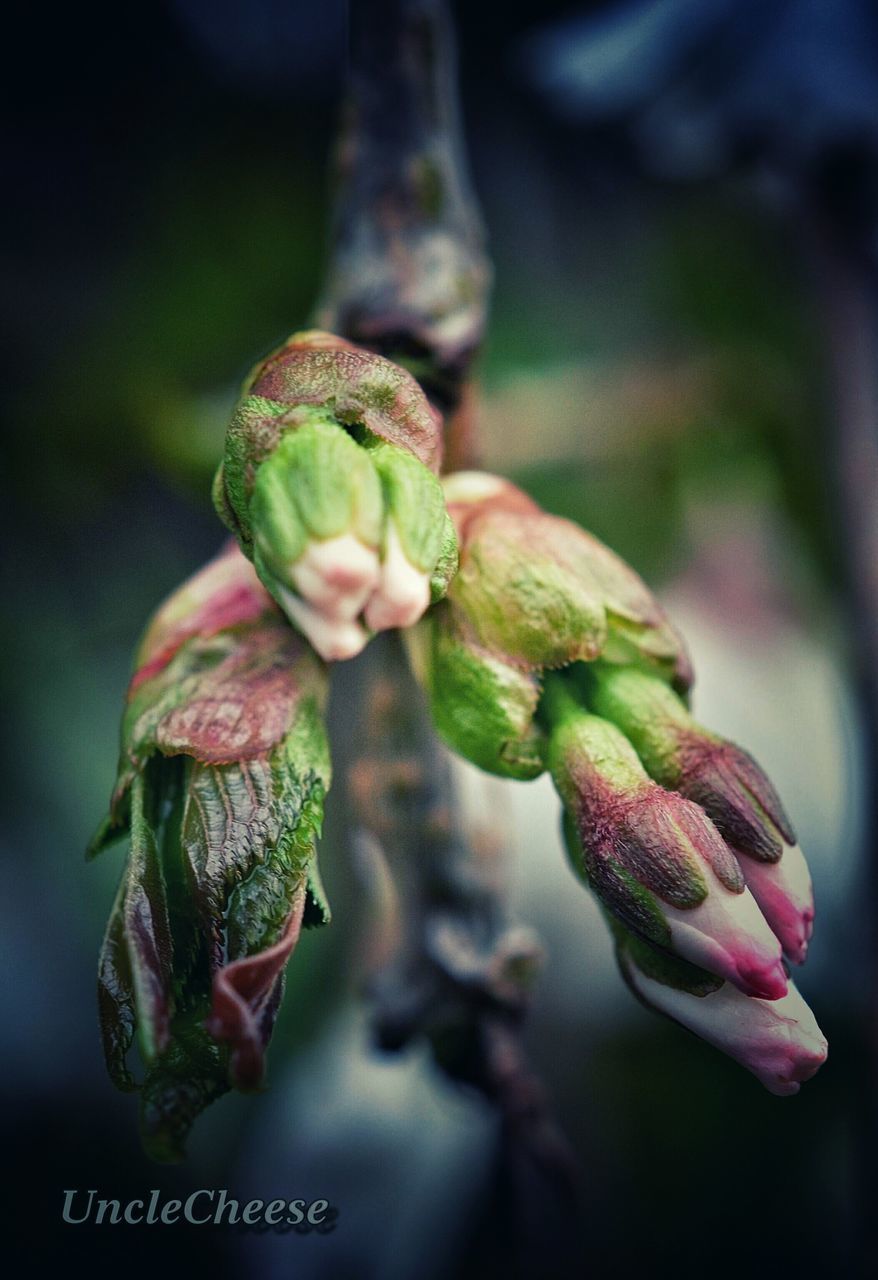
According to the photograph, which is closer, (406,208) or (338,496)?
(338,496)

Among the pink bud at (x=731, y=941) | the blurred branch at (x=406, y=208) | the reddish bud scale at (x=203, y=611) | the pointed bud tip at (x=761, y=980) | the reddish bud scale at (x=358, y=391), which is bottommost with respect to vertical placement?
the pointed bud tip at (x=761, y=980)

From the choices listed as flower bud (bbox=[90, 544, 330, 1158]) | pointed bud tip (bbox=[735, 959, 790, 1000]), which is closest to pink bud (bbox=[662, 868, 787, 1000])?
pointed bud tip (bbox=[735, 959, 790, 1000])

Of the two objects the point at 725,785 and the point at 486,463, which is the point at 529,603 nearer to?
the point at 725,785

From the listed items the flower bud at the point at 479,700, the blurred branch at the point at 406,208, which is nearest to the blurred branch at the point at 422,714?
the blurred branch at the point at 406,208

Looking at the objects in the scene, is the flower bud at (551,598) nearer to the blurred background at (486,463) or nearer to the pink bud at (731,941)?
the pink bud at (731,941)

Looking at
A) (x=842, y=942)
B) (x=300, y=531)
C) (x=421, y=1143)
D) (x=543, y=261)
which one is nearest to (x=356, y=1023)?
(x=421, y=1143)

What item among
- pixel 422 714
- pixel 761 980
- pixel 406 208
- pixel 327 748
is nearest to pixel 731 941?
pixel 761 980
